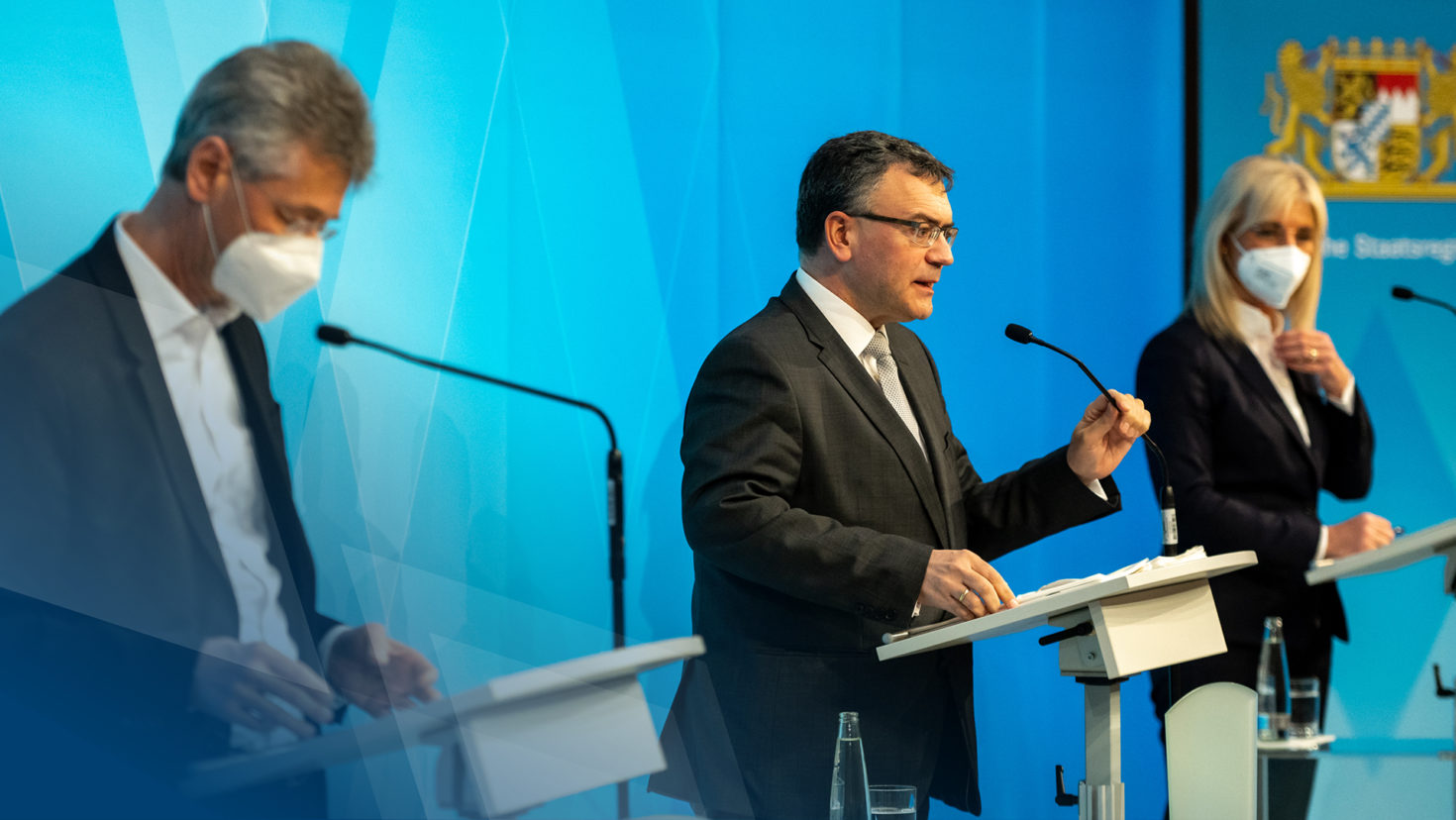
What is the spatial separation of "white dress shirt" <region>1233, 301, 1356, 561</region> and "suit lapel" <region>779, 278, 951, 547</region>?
4.12 feet

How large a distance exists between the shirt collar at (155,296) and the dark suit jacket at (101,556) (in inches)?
0.5

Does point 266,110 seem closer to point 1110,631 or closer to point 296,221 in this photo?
point 296,221

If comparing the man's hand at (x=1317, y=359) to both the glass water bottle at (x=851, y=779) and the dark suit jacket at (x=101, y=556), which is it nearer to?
the glass water bottle at (x=851, y=779)

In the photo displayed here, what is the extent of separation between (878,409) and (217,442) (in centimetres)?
114

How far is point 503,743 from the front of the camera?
1479mm

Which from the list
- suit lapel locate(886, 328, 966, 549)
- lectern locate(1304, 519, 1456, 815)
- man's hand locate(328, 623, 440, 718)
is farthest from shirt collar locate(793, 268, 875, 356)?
man's hand locate(328, 623, 440, 718)

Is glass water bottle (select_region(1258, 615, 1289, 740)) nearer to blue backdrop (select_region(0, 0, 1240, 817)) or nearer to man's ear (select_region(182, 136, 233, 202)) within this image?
blue backdrop (select_region(0, 0, 1240, 817))

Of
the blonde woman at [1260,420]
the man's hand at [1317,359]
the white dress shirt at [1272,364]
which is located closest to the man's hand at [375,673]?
the blonde woman at [1260,420]

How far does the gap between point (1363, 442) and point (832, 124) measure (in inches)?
60.8

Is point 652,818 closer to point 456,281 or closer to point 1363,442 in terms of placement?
point 456,281

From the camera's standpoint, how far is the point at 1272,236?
10.8ft

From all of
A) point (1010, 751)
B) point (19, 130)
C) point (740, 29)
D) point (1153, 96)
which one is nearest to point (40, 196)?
point (19, 130)

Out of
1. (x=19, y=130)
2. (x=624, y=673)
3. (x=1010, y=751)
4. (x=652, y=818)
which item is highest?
(x=19, y=130)

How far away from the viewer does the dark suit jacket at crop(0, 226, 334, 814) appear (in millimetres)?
1438
